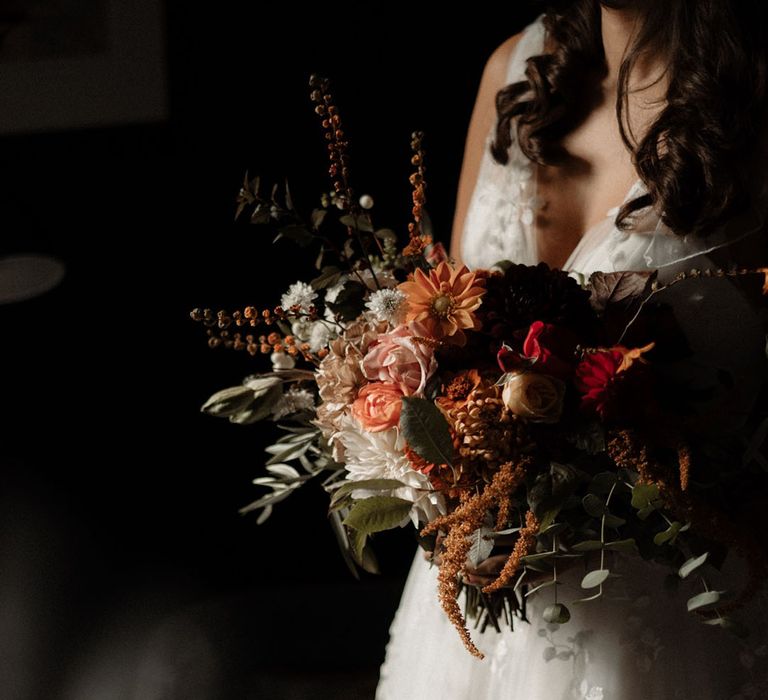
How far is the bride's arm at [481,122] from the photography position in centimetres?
145

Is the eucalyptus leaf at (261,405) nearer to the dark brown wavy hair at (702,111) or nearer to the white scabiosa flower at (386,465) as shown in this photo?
the white scabiosa flower at (386,465)

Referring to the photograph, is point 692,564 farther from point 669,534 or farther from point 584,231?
point 584,231

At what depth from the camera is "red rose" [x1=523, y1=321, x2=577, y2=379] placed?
34.1 inches

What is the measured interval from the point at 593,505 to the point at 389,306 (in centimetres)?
29

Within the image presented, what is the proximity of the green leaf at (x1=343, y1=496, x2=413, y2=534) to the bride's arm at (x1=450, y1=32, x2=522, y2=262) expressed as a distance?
619 mm

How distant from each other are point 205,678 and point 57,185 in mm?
1197

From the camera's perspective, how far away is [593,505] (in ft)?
2.90

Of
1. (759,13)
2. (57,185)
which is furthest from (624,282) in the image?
(57,185)

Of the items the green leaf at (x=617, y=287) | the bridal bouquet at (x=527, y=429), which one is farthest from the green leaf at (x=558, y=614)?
the green leaf at (x=617, y=287)

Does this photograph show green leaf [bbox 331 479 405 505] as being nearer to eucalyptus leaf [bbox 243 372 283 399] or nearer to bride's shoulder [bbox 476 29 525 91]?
eucalyptus leaf [bbox 243 372 283 399]

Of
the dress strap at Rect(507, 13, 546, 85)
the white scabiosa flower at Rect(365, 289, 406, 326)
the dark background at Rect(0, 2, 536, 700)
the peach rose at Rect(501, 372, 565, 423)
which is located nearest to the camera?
the peach rose at Rect(501, 372, 565, 423)

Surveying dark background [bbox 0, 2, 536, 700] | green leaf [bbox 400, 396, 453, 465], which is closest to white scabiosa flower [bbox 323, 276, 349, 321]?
green leaf [bbox 400, 396, 453, 465]

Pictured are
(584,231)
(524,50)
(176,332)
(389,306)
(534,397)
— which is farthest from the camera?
(176,332)

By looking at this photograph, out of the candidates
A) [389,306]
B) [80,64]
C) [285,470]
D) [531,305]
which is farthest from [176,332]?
[531,305]
